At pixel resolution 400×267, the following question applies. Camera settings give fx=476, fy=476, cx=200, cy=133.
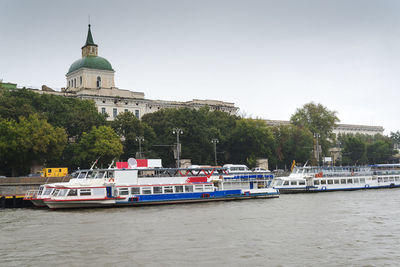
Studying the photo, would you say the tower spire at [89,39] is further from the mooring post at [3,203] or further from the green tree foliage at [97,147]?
the mooring post at [3,203]

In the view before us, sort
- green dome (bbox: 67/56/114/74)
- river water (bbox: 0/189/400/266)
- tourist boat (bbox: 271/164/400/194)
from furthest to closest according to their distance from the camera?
green dome (bbox: 67/56/114/74) < tourist boat (bbox: 271/164/400/194) < river water (bbox: 0/189/400/266)

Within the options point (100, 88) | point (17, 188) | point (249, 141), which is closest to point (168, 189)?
point (17, 188)

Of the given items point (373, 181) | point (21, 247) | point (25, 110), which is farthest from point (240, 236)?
point (25, 110)

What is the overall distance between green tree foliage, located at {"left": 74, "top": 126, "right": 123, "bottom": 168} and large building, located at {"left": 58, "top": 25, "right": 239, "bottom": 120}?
98.4 feet

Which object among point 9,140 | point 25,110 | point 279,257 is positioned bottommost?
point 279,257

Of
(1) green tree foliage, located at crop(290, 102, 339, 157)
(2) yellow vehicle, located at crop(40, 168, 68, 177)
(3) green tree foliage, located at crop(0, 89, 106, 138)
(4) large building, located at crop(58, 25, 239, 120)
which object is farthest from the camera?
Answer: (1) green tree foliage, located at crop(290, 102, 339, 157)

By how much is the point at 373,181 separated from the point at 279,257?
170ft

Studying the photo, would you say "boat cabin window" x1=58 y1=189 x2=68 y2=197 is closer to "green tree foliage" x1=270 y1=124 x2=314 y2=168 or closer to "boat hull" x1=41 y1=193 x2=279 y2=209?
"boat hull" x1=41 y1=193 x2=279 y2=209

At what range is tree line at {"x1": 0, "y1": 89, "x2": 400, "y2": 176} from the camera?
68.4 meters

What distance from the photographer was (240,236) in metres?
28.4

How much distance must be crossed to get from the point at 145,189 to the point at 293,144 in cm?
6465

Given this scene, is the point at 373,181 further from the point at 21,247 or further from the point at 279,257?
the point at 21,247

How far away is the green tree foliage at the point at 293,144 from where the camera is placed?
10519cm

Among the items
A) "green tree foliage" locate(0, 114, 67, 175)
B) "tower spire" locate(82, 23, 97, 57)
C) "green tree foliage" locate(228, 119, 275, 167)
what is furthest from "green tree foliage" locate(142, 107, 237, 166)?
"tower spire" locate(82, 23, 97, 57)
